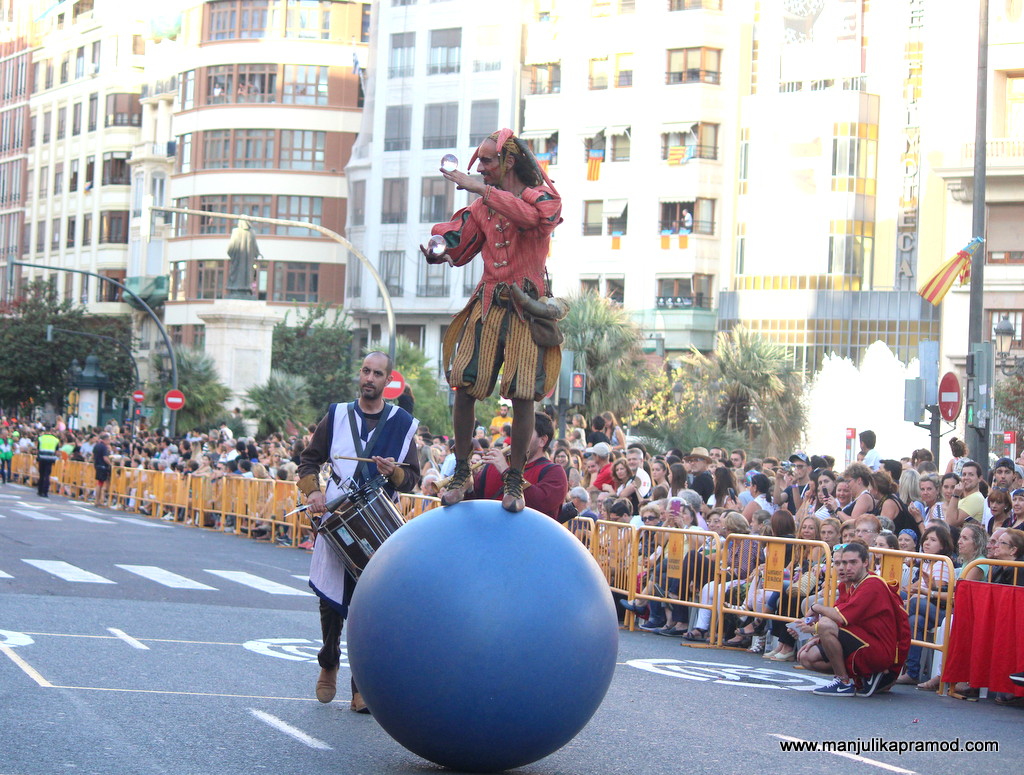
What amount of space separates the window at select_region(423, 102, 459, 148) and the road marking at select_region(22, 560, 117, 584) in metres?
47.8

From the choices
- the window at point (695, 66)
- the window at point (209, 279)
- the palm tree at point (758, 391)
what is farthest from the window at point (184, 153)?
the palm tree at point (758, 391)

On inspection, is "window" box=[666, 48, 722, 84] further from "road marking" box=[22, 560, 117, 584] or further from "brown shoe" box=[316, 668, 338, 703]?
"brown shoe" box=[316, 668, 338, 703]

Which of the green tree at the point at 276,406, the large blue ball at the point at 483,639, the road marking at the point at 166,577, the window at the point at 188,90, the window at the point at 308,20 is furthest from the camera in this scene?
the window at the point at 188,90

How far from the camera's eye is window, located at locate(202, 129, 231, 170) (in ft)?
237

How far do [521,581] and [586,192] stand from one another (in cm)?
5504

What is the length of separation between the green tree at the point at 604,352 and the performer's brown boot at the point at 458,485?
39.6m

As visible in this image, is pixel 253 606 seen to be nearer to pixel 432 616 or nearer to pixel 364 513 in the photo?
pixel 364 513

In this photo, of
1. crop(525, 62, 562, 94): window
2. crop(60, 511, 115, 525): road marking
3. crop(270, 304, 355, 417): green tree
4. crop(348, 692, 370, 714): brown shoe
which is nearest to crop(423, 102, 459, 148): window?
crop(525, 62, 562, 94): window

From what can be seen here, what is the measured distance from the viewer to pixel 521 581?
6953 mm

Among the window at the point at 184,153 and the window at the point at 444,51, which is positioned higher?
the window at the point at 444,51

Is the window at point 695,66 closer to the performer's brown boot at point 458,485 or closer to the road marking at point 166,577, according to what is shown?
the road marking at point 166,577

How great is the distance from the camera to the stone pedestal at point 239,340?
43.0 m

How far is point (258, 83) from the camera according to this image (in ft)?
234

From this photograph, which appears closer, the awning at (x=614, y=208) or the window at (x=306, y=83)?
the awning at (x=614, y=208)
